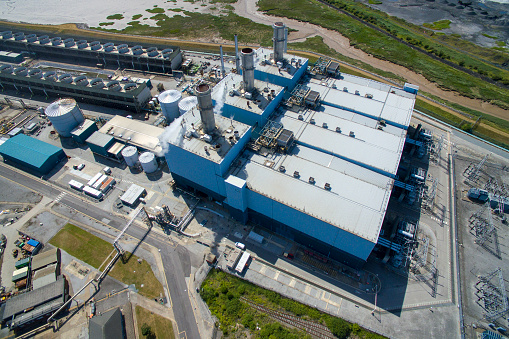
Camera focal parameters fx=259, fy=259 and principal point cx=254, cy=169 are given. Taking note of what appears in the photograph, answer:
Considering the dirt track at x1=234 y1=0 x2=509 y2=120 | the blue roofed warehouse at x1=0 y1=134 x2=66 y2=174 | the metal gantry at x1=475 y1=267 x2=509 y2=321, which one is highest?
the dirt track at x1=234 y1=0 x2=509 y2=120

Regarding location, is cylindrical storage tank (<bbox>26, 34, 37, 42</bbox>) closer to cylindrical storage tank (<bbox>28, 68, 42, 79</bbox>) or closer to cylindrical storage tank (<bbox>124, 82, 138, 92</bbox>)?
cylindrical storage tank (<bbox>28, 68, 42, 79</bbox>)

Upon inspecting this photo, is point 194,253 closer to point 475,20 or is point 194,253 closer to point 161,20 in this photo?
point 161,20

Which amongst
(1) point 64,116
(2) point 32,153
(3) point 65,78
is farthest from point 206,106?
(3) point 65,78

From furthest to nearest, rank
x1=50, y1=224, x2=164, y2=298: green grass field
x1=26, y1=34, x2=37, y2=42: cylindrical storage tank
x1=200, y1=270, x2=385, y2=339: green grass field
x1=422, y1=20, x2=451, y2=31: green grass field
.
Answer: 1. x1=422, y1=20, x2=451, y2=31: green grass field
2. x1=26, y1=34, x2=37, y2=42: cylindrical storage tank
3. x1=50, y1=224, x2=164, y2=298: green grass field
4. x1=200, y1=270, x2=385, y2=339: green grass field

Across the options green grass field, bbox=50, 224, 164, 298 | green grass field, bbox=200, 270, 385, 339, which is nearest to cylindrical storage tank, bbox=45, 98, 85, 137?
green grass field, bbox=50, 224, 164, 298

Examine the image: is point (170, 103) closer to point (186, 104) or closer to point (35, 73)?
point (186, 104)

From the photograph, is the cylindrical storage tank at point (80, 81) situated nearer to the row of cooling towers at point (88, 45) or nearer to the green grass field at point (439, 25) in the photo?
the row of cooling towers at point (88, 45)

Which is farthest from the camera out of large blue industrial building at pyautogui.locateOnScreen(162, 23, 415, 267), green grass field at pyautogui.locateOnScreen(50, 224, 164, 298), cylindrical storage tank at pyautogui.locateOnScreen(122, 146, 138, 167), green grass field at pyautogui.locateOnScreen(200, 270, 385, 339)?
cylindrical storage tank at pyautogui.locateOnScreen(122, 146, 138, 167)

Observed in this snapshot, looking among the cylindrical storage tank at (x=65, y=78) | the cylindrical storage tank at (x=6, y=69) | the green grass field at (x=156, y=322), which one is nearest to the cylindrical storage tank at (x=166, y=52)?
the cylindrical storage tank at (x=65, y=78)
